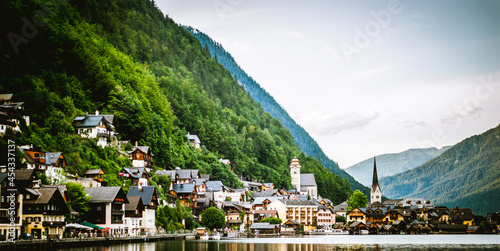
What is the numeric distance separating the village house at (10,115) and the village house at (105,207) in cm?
1339

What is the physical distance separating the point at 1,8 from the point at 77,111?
2307cm

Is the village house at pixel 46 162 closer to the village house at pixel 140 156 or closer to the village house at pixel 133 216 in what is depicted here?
the village house at pixel 133 216

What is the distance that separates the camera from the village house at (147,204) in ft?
282

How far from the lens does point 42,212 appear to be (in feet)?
201

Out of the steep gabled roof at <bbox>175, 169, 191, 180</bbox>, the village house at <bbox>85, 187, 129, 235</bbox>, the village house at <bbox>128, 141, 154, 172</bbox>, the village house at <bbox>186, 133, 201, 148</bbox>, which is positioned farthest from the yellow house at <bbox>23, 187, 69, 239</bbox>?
the village house at <bbox>186, 133, 201, 148</bbox>

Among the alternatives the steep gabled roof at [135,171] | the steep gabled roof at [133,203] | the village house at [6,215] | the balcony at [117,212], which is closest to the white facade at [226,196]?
the steep gabled roof at [135,171]

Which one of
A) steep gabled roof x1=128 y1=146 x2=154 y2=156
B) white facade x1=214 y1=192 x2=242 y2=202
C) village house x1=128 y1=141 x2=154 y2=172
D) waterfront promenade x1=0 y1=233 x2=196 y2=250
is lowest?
waterfront promenade x1=0 y1=233 x2=196 y2=250

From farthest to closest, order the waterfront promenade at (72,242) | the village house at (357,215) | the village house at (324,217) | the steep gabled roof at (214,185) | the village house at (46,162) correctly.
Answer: the village house at (324,217) < the village house at (357,215) < the steep gabled roof at (214,185) < the village house at (46,162) < the waterfront promenade at (72,242)

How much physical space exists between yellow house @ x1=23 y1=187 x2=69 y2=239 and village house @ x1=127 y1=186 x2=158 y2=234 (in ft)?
75.3

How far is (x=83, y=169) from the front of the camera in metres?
81.1

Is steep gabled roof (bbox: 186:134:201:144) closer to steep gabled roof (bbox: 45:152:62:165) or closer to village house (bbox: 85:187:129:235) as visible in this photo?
village house (bbox: 85:187:129:235)

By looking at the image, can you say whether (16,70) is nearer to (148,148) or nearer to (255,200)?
(148,148)

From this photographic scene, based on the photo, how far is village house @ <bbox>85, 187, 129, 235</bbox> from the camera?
75.0 meters

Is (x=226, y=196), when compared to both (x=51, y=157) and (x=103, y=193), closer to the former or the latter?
(x=103, y=193)
